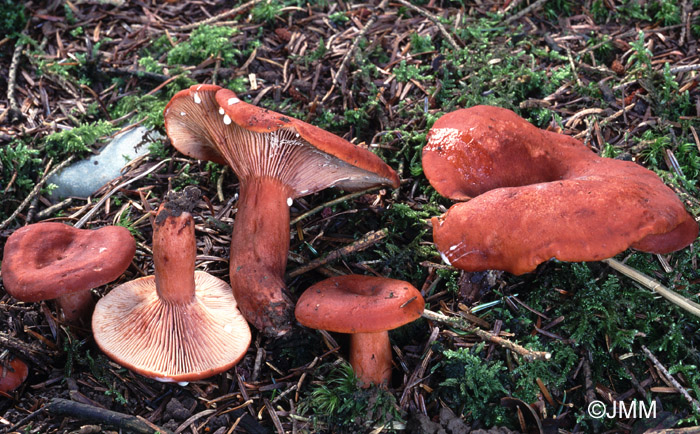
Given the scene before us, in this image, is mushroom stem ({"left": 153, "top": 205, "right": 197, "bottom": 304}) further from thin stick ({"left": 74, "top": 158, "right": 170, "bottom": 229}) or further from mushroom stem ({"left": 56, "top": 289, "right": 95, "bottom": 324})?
thin stick ({"left": 74, "top": 158, "right": 170, "bottom": 229})

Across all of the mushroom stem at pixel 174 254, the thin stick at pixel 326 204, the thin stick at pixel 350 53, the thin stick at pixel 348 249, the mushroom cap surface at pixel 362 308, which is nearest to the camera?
the mushroom cap surface at pixel 362 308

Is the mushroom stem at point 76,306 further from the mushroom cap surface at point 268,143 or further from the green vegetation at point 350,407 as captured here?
the green vegetation at point 350,407

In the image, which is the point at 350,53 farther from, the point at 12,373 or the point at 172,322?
the point at 12,373

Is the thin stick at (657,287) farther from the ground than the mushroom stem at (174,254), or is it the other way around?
the mushroom stem at (174,254)

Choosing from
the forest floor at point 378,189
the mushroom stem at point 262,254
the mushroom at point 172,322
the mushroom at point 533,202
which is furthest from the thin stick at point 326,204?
the mushroom at point 172,322

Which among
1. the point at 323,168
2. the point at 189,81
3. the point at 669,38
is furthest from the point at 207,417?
the point at 669,38

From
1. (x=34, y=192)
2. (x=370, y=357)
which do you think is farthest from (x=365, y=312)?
(x=34, y=192)

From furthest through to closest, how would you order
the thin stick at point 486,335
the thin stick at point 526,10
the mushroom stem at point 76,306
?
1. the thin stick at point 526,10
2. the mushroom stem at point 76,306
3. the thin stick at point 486,335

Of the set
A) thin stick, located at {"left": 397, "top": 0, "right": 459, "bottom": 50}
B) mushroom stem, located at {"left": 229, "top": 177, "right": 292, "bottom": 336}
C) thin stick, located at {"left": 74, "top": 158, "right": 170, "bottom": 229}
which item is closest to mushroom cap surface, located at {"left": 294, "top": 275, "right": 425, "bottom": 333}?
mushroom stem, located at {"left": 229, "top": 177, "right": 292, "bottom": 336}
